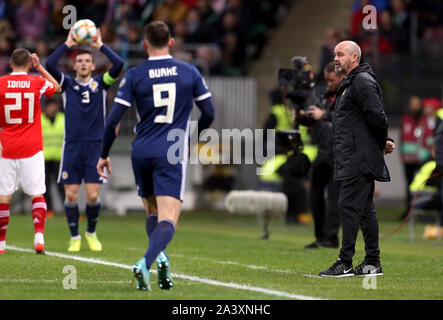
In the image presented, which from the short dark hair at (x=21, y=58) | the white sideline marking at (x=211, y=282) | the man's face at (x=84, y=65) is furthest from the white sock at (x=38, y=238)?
the man's face at (x=84, y=65)

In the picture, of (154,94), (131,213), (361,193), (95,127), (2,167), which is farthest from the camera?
(131,213)

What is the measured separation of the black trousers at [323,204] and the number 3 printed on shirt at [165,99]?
17.5ft

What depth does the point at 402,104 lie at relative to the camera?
78.9ft

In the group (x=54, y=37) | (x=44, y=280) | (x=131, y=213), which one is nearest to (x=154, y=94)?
(x=44, y=280)

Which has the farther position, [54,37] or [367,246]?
[54,37]

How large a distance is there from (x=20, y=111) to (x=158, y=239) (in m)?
4.44

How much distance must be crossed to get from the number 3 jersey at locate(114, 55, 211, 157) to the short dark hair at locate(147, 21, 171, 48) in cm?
12

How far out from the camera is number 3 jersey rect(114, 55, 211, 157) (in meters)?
8.85

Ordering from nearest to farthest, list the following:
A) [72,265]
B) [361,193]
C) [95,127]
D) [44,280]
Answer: [44,280]
[361,193]
[72,265]
[95,127]

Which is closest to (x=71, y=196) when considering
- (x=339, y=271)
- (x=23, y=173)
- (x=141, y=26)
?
(x=23, y=173)

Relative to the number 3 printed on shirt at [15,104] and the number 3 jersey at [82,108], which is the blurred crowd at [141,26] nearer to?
the number 3 jersey at [82,108]

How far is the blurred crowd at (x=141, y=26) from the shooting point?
79.3ft

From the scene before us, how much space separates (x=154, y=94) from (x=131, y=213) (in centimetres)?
1455

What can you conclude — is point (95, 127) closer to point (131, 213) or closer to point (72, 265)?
point (72, 265)
